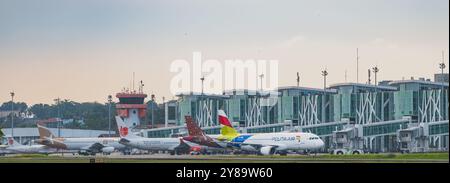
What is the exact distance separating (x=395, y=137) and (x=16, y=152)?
5572cm

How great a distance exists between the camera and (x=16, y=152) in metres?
159

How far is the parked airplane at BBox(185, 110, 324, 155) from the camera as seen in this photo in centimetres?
12862

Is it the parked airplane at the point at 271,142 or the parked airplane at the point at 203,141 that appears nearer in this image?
the parked airplane at the point at 271,142

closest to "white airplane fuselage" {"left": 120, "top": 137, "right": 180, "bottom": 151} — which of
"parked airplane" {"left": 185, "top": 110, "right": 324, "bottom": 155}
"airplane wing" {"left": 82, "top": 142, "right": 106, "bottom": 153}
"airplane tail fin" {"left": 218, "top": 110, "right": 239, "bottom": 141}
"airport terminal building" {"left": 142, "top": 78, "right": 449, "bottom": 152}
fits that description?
"airplane wing" {"left": 82, "top": 142, "right": 106, "bottom": 153}

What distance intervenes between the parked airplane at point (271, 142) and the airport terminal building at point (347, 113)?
18.4m

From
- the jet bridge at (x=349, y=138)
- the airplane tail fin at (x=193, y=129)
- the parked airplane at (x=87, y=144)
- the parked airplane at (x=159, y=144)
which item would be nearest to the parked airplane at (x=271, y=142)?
the airplane tail fin at (x=193, y=129)

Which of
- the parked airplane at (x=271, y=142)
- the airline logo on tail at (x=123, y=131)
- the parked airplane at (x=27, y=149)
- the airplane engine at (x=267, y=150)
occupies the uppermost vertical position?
the airline logo on tail at (x=123, y=131)

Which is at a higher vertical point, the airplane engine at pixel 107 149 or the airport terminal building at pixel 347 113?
the airport terminal building at pixel 347 113

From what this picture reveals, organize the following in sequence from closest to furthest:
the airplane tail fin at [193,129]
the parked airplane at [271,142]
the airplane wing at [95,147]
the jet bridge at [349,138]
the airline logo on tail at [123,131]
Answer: the parked airplane at [271,142] → the airplane tail fin at [193,129] → the jet bridge at [349,138] → the airplane wing at [95,147] → the airline logo on tail at [123,131]

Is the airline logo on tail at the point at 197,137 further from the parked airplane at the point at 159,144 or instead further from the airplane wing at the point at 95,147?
the airplane wing at the point at 95,147

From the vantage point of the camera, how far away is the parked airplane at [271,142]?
129 meters
